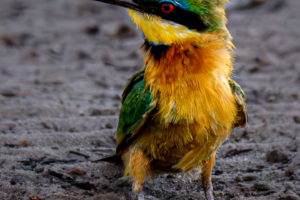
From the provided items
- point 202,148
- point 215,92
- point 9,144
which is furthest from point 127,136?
point 9,144

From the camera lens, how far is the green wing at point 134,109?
2664mm

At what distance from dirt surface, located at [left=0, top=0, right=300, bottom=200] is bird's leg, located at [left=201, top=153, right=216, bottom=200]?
0.16 metres

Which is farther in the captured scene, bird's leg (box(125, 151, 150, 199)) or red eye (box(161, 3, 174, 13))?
bird's leg (box(125, 151, 150, 199))

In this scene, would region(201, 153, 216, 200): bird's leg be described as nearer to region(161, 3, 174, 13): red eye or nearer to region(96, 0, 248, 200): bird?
region(96, 0, 248, 200): bird

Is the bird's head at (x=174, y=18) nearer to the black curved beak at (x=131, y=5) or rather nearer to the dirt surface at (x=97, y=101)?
the black curved beak at (x=131, y=5)

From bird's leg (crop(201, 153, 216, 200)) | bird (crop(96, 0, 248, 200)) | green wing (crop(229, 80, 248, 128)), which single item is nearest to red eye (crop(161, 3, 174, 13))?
bird (crop(96, 0, 248, 200))

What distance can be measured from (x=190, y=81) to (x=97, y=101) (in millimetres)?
2553

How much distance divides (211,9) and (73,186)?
1.94 meters

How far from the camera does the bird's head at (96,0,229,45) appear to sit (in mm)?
2459

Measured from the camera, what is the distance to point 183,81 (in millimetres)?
2518

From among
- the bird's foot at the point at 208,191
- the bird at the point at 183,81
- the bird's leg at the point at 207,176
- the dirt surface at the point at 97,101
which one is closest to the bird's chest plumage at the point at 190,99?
the bird at the point at 183,81

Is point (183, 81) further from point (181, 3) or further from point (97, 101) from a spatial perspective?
point (97, 101)

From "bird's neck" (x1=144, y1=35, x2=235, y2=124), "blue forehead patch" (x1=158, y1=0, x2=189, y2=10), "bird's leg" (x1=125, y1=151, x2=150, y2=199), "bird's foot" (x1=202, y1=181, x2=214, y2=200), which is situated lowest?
"bird's foot" (x1=202, y1=181, x2=214, y2=200)

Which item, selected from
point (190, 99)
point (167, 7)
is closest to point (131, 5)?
point (167, 7)
